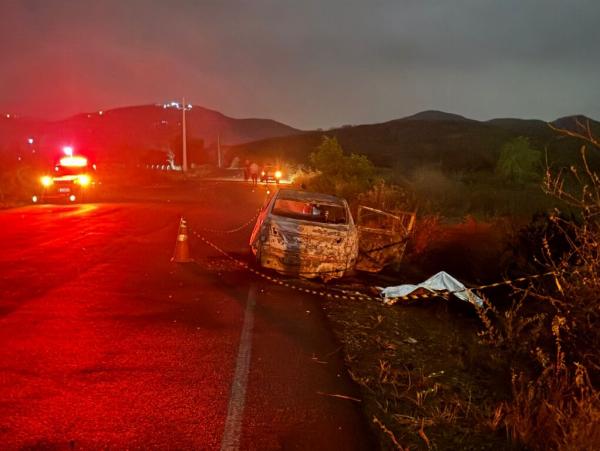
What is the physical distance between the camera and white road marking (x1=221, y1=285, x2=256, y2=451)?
13.3 ft

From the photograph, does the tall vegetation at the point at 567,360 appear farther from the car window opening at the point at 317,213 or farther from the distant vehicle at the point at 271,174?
the distant vehicle at the point at 271,174

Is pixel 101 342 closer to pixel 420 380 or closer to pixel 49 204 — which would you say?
pixel 420 380

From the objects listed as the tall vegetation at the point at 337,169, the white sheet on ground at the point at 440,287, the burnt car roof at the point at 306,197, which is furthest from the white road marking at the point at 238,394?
the tall vegetation at the point at 337,169

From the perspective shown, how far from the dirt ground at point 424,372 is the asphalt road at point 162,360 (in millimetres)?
283

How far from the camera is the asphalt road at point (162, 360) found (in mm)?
4160

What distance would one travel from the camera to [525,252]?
9.85m

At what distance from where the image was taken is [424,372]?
5.85 m

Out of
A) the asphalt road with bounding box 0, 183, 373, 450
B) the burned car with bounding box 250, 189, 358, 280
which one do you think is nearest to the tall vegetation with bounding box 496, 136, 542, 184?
the burned car with bounding box 250, 189, 358, 280

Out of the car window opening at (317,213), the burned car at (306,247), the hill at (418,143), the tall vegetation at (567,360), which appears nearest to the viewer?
the tall vegetation at (567,360)

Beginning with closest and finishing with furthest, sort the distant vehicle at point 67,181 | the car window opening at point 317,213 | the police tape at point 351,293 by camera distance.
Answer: the police tape at point 351,293
the car window opening at point 317,213
the distant vehicle at point 67,181

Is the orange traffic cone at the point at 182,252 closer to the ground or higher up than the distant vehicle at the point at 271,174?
closer to the ground

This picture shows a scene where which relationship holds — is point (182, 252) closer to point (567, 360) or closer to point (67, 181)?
point (567, 360)

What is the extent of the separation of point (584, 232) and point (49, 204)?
23841mm

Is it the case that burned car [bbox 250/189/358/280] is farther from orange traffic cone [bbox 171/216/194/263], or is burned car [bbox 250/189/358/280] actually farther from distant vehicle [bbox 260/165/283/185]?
distant vehicle [bbox 260/165/283/185]
